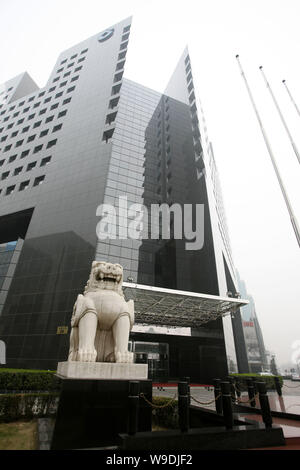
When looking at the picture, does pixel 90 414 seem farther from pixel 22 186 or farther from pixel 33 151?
pixel 33 151

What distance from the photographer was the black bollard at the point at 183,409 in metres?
3.79

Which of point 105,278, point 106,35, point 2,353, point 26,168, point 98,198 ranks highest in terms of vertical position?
point 106,35

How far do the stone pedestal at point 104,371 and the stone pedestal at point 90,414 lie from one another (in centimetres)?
18

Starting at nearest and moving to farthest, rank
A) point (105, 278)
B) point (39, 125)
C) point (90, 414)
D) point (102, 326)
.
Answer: point (90, 414) → point (102, 326) → point (105, 278) → point (39, 125)

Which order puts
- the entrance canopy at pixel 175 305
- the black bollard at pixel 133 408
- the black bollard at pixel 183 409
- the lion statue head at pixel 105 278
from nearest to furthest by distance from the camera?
the black bollard at pixel 133 408 → the black bollard at pixel 183 409 → the lion statue head at pixel 105 278 → the entrance canopy at pixel 175 305

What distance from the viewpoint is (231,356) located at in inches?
759

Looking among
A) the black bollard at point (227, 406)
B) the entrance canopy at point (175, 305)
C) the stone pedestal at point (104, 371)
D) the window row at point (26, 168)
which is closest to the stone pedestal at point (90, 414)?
the stone pedestal at point (104, 371)

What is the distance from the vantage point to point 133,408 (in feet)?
11.7

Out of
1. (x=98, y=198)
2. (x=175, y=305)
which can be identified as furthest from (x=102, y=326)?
(x=98, y=198)

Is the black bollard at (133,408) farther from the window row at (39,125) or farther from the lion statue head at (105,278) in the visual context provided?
the window row at (39,125)

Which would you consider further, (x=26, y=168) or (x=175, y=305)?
(x=26, y=168)

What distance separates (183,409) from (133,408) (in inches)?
34.6

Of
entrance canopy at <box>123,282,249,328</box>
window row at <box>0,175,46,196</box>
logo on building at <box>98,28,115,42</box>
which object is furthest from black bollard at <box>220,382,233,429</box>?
logo on building at <box>98,28,115,42</box>
